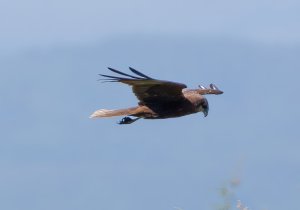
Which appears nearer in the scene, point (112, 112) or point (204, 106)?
point (112, 112)

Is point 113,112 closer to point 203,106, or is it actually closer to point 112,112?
point 112,112

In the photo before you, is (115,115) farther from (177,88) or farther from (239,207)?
(239,207)

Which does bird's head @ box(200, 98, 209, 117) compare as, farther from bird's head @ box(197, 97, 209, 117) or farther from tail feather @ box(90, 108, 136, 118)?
tail feather @ box(90, 108, 136, 118)

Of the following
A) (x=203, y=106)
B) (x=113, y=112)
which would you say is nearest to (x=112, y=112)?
(x=113, y=112)

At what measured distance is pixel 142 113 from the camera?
33.0 feet

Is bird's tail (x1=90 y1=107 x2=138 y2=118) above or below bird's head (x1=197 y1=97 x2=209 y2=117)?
above

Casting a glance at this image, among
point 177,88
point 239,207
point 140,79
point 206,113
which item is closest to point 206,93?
point 206,113

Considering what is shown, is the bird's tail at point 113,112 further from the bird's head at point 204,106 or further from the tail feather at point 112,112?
the bird's head at point 204,106

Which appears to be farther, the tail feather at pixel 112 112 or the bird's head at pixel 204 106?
the bird's head at pixel 204 106

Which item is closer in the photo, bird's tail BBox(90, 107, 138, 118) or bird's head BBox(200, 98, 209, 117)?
bird's tail BBox(90, 107, 138, 118)

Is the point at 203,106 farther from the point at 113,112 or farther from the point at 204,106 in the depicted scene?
the point at 113,112

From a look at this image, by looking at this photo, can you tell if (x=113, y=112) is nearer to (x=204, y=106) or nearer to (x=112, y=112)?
(x=112, y=112)

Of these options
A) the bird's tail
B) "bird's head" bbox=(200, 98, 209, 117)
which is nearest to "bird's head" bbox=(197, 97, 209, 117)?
"bird's head" bbox=(200, 98, 209, 117)

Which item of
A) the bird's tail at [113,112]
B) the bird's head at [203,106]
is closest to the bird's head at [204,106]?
the bird's head at [203,106]
